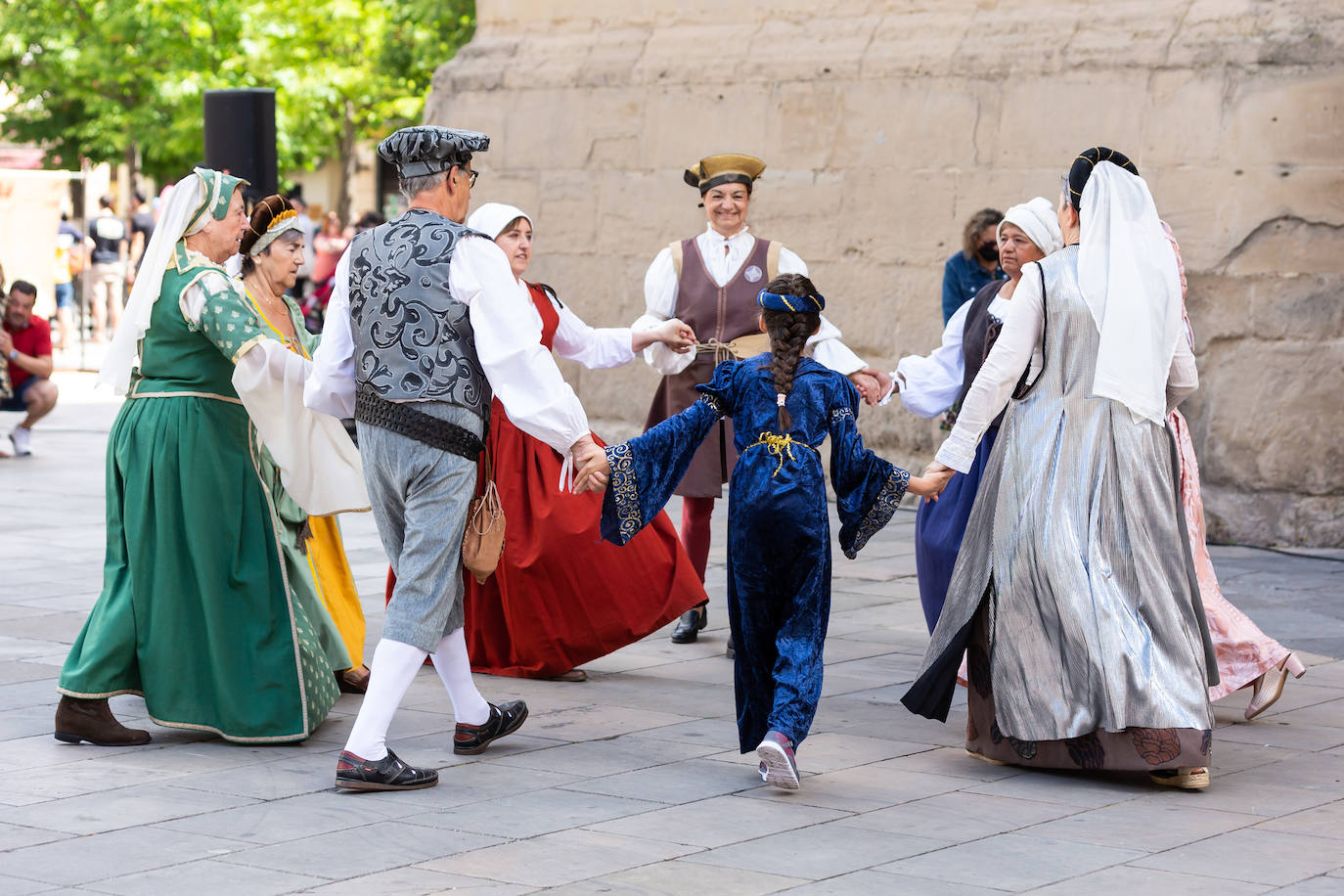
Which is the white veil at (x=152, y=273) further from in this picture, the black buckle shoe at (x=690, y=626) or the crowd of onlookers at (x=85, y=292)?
the crowd of onlookers at (x=85, y=292)

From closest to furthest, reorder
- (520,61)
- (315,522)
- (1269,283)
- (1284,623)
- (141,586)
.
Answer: (141,586)
(315,522)
(1284,623)
(1269,283)
(520,61)

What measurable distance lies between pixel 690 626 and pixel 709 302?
4.09 feet

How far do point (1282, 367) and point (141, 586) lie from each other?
5944 millimetres

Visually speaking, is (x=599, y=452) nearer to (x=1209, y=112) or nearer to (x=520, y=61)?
(x=1209, y=112)

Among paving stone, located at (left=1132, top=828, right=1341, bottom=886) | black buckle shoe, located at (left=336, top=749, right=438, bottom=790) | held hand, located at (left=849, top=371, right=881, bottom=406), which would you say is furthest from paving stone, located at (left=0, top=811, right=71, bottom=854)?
held hand, located at (left=849, top=371, right=881, bottom=406)

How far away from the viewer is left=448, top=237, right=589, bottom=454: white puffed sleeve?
191 inches

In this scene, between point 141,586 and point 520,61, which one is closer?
point 141,586

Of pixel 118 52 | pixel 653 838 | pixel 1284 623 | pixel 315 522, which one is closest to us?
pixel 653 838

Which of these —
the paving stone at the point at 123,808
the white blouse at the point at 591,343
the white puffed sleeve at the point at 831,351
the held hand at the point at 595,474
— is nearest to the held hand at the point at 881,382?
the white puffed sleeve at the point at 831,351

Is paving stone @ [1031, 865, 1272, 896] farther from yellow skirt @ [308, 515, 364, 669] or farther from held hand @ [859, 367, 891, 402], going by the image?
yellow skirt @ [308, 515, 364, 669]

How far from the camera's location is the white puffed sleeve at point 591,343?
629 cm

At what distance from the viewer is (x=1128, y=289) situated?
5105 millimetres

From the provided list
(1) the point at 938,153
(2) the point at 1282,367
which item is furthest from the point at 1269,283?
(1) the point at 938,153

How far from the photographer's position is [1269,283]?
9195 mm
